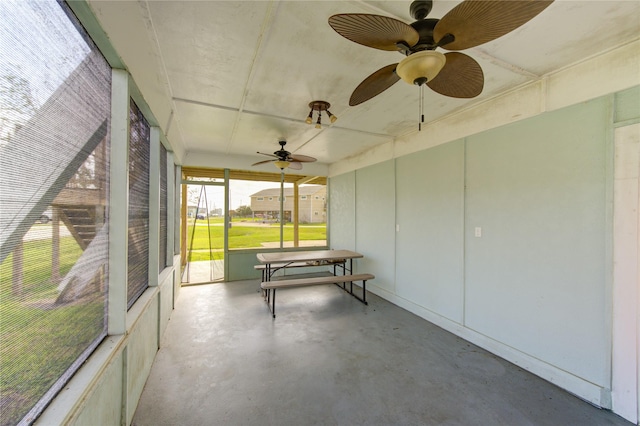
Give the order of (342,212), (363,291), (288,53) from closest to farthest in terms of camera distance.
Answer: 1. (288,53)
2. (363,291)
3. (342,212)

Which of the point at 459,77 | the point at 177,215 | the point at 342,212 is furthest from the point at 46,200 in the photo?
the point at 342,212

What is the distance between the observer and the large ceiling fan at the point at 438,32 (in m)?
1.13

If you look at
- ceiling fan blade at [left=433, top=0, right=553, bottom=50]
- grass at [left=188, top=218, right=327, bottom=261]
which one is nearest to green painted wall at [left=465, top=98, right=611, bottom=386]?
ceiling fan blade at [left=433, top=0, right=553, bottom=50]

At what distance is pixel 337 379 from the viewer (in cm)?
234

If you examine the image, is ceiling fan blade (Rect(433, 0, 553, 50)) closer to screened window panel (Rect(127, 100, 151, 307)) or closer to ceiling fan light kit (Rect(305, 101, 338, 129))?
ceiling fan light kit (Rect(305, 101, 338, 129))

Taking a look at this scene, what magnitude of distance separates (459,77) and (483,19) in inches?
21.0

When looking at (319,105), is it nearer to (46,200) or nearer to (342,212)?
(46,200)

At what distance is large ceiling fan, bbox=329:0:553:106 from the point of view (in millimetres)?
1135

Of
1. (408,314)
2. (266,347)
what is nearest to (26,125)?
(266,347)

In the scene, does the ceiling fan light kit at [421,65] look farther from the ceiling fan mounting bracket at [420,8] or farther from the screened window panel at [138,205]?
the screened window panel at [138,205]

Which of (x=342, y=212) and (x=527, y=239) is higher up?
(x=342, y=212)

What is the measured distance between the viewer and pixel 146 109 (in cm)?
224

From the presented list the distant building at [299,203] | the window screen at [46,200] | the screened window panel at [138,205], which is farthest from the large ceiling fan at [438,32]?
the distant building at [299,203]

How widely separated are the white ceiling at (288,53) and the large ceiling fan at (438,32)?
0.40 meters
